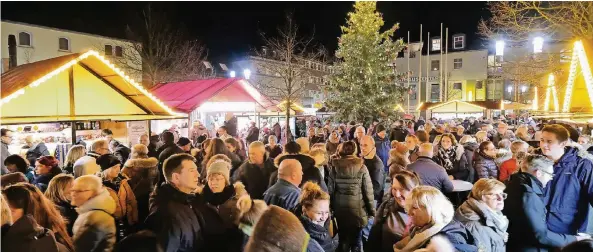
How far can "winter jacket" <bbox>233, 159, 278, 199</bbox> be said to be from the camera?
5.86m

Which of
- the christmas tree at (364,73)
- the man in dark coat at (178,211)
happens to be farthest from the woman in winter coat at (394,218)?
the christmas tree at (364,73)

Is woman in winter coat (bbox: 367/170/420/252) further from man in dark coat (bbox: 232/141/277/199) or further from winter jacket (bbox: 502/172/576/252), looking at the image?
man in dark coat (bbox: 232/141/277/199)

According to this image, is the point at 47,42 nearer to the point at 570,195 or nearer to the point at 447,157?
the point at 447,157

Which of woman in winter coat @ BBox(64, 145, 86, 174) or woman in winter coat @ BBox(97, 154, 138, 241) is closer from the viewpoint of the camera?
woman in winter coat @ BBox(97, 154, 138, 241)

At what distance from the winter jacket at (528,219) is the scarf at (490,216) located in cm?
28

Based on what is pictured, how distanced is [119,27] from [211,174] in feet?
143

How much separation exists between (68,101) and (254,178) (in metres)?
5.69

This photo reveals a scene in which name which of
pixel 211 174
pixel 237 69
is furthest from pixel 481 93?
pixel 211 174

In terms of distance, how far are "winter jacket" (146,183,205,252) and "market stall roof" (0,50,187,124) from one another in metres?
6.14

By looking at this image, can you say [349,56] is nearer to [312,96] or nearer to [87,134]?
[87,134]

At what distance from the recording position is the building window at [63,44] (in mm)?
37344

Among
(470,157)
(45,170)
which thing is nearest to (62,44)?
(45,170)

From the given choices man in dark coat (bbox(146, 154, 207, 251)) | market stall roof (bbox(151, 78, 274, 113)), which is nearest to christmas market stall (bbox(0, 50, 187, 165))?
market stall roof (bbox(151, 78, 274, 113))

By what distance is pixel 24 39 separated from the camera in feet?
114
